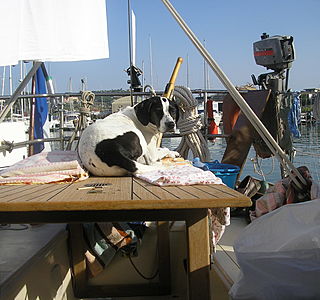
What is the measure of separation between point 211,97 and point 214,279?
265cm

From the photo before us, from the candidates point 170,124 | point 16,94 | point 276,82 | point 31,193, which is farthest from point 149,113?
point 276,82

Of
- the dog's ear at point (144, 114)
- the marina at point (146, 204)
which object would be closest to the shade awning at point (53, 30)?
the marina at point (146, 204)

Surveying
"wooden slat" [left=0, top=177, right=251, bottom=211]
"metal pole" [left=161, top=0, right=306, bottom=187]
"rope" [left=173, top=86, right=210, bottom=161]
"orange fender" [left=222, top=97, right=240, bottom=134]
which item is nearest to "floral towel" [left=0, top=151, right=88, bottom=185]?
"wooden slat" [left=0, top=177, right=251, bottom=211]

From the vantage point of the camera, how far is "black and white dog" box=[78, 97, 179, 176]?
206 cm

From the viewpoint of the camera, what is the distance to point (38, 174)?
2029mm

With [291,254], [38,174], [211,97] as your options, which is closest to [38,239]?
[38,174]

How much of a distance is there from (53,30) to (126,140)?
2.47ft

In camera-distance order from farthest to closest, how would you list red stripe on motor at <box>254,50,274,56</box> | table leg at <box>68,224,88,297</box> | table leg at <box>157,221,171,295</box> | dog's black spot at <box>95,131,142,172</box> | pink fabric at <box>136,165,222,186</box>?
red stripe on motor at <box>254,50,274,56</box>, table leg at <box>157,221,171,295</box>, table leg at <box>68,224,88,297</box>, dog's black spot at <box>95,131,142,172</box>, pink fabric at <box>136,165,222,186</box>

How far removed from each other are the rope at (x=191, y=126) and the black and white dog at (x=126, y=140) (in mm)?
1069

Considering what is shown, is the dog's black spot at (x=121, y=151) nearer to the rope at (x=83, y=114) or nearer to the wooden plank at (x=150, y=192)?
the wooden plank at (x=150, y=192)

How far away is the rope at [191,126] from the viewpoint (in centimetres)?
363

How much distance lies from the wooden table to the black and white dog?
397 millimetres

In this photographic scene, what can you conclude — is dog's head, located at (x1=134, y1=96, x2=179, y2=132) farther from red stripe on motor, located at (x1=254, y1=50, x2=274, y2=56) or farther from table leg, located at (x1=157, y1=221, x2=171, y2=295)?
red stripe on motor, located at (x1=254, y1=50, x2=274, y2=56)

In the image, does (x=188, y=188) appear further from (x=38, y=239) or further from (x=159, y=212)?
(x=38, y=239)
